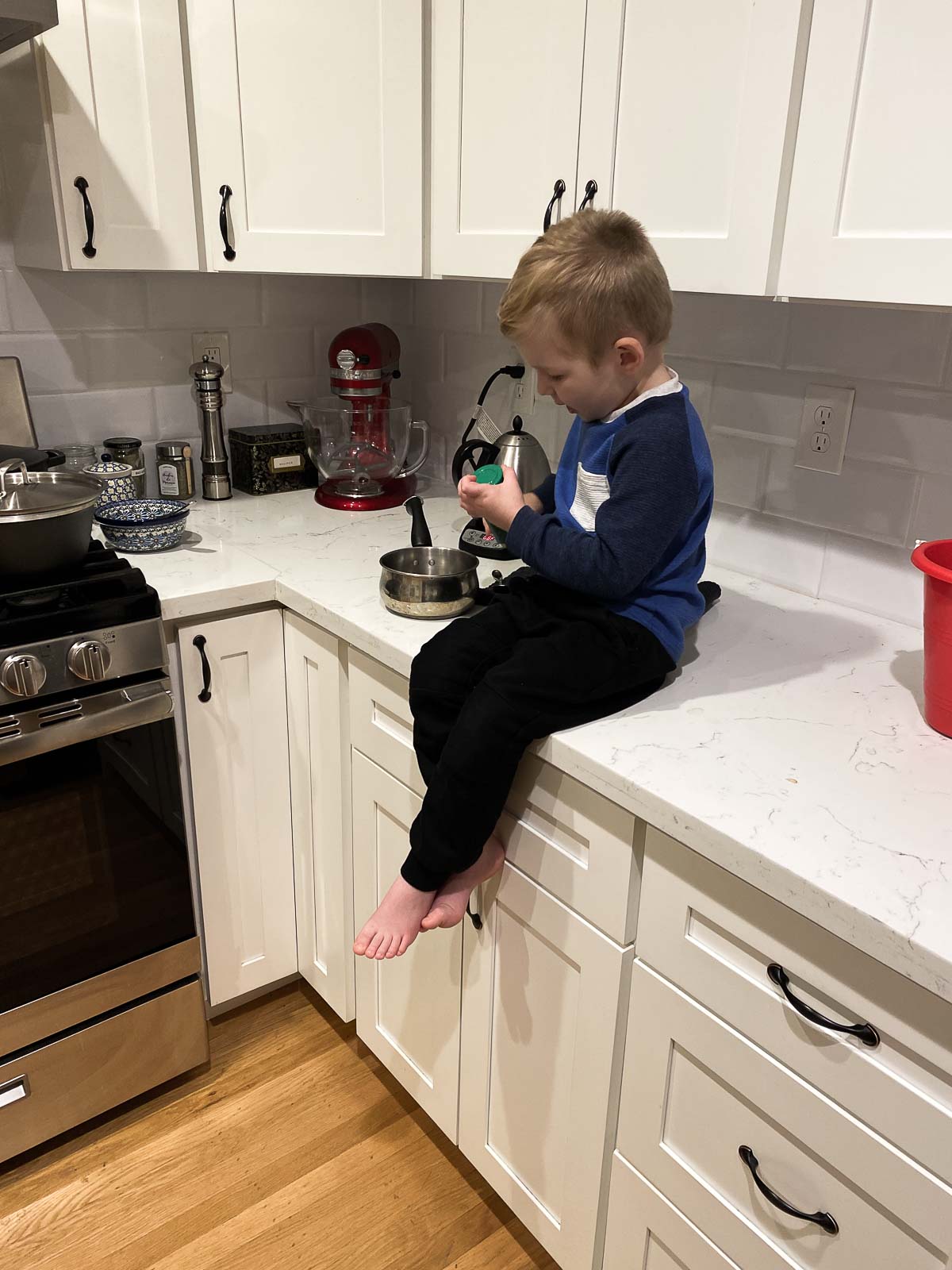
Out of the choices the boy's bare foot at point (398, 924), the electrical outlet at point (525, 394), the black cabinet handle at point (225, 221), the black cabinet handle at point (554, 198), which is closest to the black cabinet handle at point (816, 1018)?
the boy's bare foot at point (398, 924)

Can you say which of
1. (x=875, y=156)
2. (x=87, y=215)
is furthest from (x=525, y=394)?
(x=875, y=156)

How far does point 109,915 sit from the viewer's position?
148 cm

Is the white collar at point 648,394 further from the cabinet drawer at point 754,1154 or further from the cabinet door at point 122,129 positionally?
the cabinet door at point 122,129

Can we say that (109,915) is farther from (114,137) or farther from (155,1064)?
(114,137)

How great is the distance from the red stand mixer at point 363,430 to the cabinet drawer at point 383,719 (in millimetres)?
643

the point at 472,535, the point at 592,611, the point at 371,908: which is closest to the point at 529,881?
the point at 592,611

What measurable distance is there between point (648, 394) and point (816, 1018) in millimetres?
706

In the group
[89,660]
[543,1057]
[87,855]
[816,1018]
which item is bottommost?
[543,1057]

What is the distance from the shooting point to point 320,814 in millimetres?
1641

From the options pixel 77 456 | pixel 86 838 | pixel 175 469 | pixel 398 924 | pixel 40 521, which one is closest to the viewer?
pixel 398 924

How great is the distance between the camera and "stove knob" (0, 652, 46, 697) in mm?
1248

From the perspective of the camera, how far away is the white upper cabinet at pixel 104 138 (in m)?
1.46

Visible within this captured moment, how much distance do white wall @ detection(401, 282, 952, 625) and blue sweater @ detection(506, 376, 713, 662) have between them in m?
0.35

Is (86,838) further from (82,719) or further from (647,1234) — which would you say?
(647,1234)
